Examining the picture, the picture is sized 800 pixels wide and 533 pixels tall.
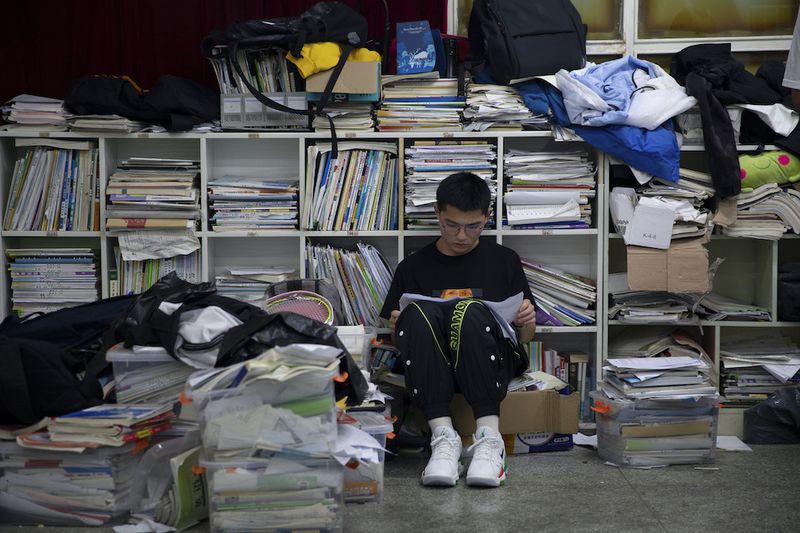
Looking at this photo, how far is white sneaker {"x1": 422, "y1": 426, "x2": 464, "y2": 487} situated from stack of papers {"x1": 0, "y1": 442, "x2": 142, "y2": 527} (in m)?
0.95

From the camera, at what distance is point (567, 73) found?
3781 millimetres

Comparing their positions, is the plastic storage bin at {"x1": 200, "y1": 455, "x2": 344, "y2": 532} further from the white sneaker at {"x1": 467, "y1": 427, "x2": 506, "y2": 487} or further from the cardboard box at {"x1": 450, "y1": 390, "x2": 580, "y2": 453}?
the cardboard box at {"x1": 450, "y1": 390, "x2": 580, "y2": 453}

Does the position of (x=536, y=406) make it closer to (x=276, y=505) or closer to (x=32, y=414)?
(x=276, y=505)

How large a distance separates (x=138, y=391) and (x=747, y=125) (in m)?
2.66

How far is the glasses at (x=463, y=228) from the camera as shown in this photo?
3.54 m

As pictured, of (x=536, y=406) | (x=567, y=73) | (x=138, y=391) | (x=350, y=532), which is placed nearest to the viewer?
(x=350, y=532)

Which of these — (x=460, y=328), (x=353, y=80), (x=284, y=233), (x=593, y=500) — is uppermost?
(x=353, y=80)

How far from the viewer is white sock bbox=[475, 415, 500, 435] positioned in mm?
3240

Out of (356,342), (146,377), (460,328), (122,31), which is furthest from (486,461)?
(122,31)

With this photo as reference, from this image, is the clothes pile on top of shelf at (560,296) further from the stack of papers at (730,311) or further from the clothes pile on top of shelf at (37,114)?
the clothes pile on top of shelf at (37,114)

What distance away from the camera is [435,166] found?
3867 millimetres

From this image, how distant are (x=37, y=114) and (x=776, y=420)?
3.31 metres

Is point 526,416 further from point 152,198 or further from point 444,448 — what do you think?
point 152,198

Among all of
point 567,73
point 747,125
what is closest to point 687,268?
point 747,125
